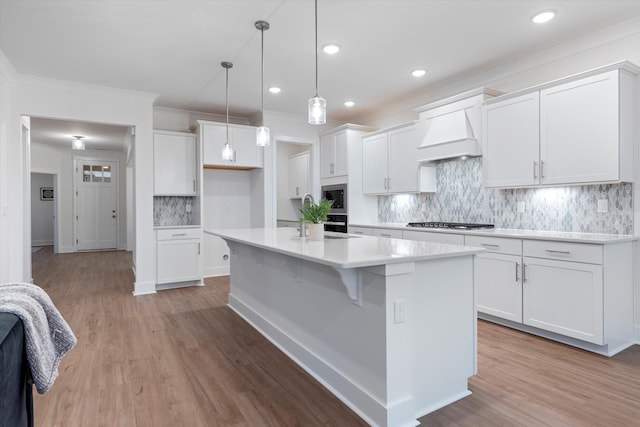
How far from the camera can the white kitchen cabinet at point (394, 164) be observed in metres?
4.67

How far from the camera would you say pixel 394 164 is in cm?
498

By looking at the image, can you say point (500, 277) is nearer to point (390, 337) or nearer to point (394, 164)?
point (390, 337)

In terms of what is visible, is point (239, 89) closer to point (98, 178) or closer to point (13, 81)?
point (13, 81)

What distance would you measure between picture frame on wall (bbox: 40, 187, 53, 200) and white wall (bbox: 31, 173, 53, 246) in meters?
0.07

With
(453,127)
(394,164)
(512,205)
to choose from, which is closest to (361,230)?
(394,164)

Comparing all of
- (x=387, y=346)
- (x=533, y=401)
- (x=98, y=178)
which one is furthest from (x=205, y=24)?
(x=98, y=178)

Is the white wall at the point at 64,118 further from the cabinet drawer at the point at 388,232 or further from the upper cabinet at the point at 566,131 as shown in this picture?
the upper cabinet at the point at 566,131

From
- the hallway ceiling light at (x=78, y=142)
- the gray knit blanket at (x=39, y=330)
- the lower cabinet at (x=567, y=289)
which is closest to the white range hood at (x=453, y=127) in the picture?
the lower cabinet at (x=567, y=289)

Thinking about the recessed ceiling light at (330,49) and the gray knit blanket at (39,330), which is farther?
the recessed ceiling light at (330,49)

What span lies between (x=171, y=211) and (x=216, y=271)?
3.90 ft

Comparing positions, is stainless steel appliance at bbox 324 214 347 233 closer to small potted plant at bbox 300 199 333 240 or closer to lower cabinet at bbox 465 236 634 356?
lower cabinet at bbox 465 236 634 356

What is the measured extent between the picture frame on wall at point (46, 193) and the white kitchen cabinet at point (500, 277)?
11.5 meters

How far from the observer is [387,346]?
71.7 inches

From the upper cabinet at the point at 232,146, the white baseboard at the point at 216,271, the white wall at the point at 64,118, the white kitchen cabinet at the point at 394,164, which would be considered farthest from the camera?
the white baseboard at the point at 216,271
